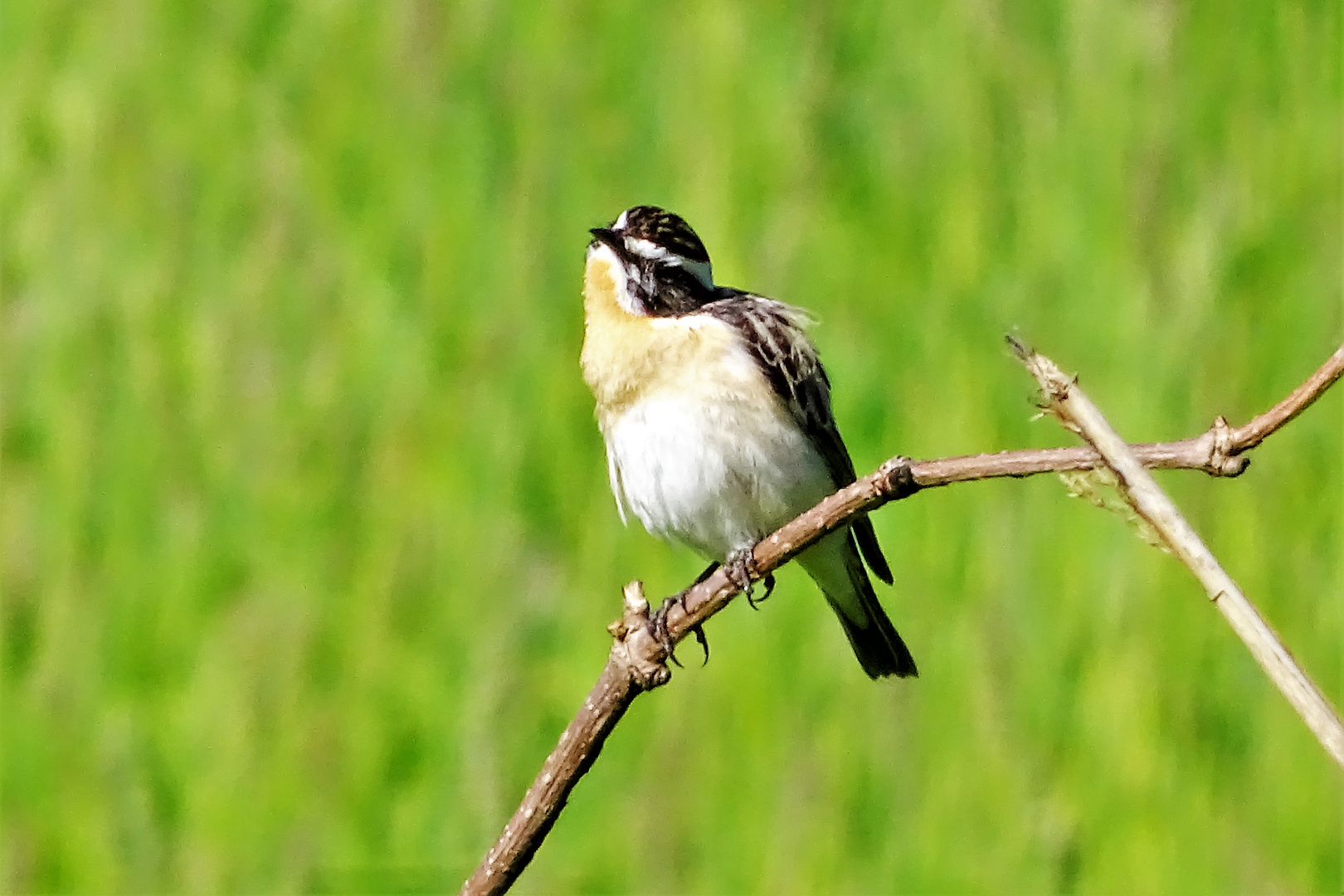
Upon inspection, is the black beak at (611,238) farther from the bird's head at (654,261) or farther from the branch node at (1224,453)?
the branch node at (1224,453)

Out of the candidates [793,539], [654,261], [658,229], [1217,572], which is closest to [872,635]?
[654,261]

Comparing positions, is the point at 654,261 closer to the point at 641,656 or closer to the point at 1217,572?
the point at 641,656

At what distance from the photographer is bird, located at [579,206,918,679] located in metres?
4.98

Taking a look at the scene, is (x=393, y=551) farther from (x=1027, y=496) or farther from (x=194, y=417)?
(x=1027, y=496)

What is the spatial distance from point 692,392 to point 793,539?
234 cm

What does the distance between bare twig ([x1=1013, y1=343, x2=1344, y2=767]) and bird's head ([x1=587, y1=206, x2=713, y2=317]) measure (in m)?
2.86

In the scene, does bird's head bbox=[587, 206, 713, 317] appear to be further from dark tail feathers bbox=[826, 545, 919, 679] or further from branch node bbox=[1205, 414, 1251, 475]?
branch node bbox=[1205, 414, 1251, 475]

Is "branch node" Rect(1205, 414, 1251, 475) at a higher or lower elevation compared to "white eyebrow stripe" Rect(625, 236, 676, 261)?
lower

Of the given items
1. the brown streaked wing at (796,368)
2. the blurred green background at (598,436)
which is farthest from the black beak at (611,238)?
the blurred green background at (598,436)

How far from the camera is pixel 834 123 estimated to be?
8500mm

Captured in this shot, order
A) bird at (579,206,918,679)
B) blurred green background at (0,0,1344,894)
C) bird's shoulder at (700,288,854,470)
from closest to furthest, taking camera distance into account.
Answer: bird at (579,206,918,679) → bird's shoulder at (700,288,854,470) → blurred green background at (0,0,1344,894)

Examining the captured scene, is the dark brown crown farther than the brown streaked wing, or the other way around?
the brown streaked wing

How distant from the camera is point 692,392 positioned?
4980mm

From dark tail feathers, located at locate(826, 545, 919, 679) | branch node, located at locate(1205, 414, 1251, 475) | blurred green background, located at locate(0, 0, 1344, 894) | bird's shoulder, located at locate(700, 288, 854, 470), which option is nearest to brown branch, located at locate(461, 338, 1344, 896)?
branch node, located at locate(1205, 414, 1251, 475)
